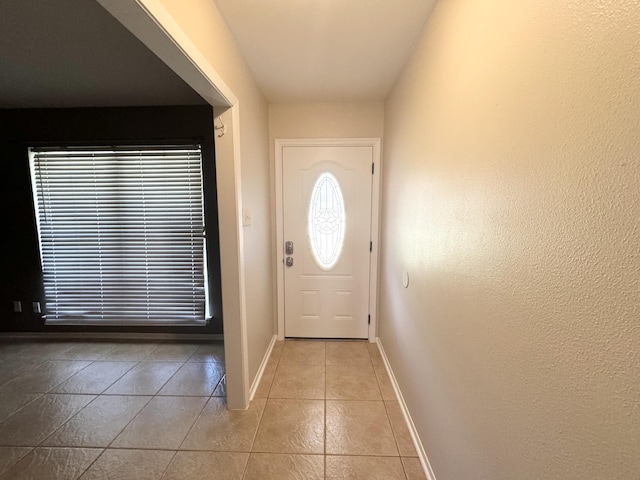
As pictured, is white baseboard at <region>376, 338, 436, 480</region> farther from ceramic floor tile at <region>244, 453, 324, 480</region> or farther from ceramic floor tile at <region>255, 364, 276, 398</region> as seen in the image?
ceramic floor tile at <region>255, 364, 276, 398</region>

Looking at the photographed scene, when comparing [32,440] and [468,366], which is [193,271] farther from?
[468,366]

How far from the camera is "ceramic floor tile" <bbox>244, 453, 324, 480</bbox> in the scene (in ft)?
4.57

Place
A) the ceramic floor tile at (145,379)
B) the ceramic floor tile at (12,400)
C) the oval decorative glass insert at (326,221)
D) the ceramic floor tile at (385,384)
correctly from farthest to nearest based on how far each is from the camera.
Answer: the oval decorative glass insert at (326,221)
the ceramic floor tile at (145,379)
the ceramic floor tile at (385,384)
the ceramic floor tile at (12,400)

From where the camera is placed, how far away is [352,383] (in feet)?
7.03

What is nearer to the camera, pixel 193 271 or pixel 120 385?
pixel 120 385

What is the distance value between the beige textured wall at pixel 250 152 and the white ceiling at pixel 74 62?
22.6 inches

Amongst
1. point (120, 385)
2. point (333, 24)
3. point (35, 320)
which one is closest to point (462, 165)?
point (333, 24)

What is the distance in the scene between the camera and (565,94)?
59 cm

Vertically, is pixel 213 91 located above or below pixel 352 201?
above

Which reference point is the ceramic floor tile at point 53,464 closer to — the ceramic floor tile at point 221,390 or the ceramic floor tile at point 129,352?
the ceramic floor tile at point 221,390

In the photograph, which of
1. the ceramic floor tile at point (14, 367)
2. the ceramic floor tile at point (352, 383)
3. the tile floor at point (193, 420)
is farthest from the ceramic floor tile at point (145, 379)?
the ceramic floor tile at point (352, 383)

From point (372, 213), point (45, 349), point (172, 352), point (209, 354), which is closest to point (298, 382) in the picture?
point (209, 354)

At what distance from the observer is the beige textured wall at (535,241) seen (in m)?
0.48

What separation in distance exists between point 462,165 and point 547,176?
443 millimetres
